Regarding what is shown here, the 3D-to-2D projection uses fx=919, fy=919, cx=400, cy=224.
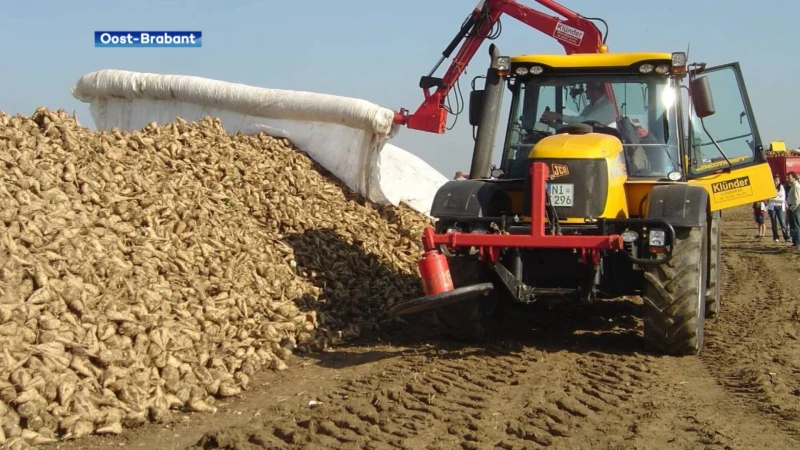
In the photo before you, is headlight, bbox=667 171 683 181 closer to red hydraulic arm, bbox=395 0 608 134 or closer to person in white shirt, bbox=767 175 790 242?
red hydraulic arm, bbox=395 0 608 134

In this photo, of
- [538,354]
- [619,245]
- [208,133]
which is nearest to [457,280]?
[538,354]

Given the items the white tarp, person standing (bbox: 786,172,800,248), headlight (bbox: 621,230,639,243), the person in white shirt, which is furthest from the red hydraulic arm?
the person in white shirt

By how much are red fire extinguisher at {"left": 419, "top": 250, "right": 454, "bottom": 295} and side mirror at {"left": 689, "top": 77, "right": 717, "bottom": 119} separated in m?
2.86

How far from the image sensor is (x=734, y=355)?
7539 mm

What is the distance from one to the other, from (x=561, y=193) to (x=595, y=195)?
27cm

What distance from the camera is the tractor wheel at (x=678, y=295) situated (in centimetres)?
717

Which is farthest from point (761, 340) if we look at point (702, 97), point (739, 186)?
point (702, 97)

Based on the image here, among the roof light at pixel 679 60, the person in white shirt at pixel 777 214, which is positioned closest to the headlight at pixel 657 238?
the roof light at pixel 679 60

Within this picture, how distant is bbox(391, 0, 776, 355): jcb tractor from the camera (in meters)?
7.21

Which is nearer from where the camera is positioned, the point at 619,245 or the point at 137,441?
the point at 137,441

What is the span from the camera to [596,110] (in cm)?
841

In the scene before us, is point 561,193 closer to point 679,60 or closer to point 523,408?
point 679,60

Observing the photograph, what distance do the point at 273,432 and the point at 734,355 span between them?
410cm

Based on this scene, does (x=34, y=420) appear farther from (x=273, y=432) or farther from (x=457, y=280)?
(x=457, y=280)
